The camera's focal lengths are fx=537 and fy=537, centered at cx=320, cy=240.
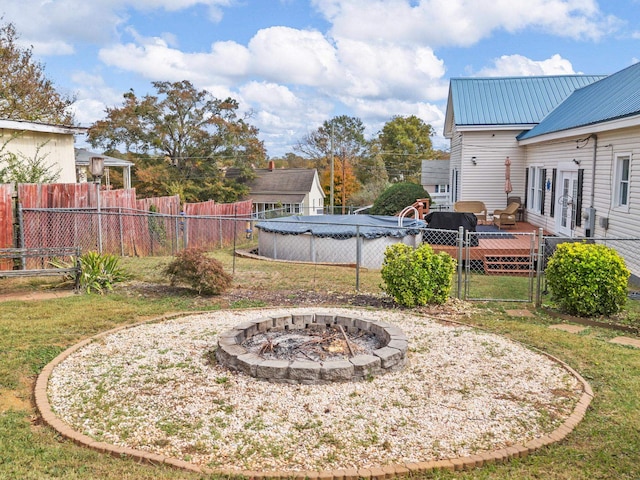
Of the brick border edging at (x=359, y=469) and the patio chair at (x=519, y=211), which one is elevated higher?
the patio chair at (x=519, y=211)

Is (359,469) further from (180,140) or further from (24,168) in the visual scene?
(180,140)

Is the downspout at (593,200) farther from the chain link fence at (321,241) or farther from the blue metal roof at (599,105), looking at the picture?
the blue metal roof at (599,105)

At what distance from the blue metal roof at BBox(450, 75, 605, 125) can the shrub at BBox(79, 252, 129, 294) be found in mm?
15941

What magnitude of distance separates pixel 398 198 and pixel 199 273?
16990 millimetres

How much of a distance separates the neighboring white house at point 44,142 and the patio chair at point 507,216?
14657mm

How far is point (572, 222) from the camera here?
15.7 m

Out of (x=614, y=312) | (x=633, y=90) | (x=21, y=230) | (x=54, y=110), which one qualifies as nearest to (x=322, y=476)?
(x=614, y=312)

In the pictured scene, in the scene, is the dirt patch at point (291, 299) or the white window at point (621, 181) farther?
the white window at point (621, 181)

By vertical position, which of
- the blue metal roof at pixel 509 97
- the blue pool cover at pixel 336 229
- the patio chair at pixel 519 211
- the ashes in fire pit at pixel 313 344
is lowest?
the ashes in fire pit at pixel 313 344

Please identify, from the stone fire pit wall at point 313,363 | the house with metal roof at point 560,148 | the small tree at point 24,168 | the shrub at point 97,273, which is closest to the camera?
the stone fire pit wall at point 313,363

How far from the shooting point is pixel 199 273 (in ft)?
31.1

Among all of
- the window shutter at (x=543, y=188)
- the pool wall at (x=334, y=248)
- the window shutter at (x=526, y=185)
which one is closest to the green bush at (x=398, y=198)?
the window shutter at (x=526, y=185)

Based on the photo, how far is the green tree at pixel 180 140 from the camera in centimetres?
3816

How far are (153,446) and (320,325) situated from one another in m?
3.33
